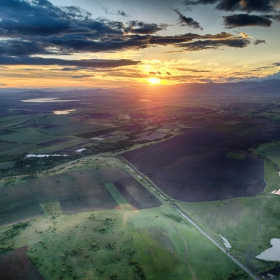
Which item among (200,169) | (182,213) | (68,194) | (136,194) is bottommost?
(182,213)

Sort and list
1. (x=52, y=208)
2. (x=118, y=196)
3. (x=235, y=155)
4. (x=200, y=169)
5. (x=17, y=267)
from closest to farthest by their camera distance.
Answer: (x=17, y=267) < (x=52, y=208) < (x=118, y=196) < (x=200, y=169) < (x=235, y=155)

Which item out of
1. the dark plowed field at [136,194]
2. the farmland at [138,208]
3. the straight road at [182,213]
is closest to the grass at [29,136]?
the farmland at [138,208]

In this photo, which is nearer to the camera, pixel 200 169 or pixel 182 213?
pixel 182 213

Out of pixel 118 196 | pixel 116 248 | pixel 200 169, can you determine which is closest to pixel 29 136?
pixel 118 196

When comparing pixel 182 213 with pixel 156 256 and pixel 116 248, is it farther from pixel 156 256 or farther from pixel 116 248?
pixel 116 248

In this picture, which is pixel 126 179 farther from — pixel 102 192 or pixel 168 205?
A: pixel 168 205

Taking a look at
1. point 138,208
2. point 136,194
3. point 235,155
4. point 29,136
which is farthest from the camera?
point 29,136
